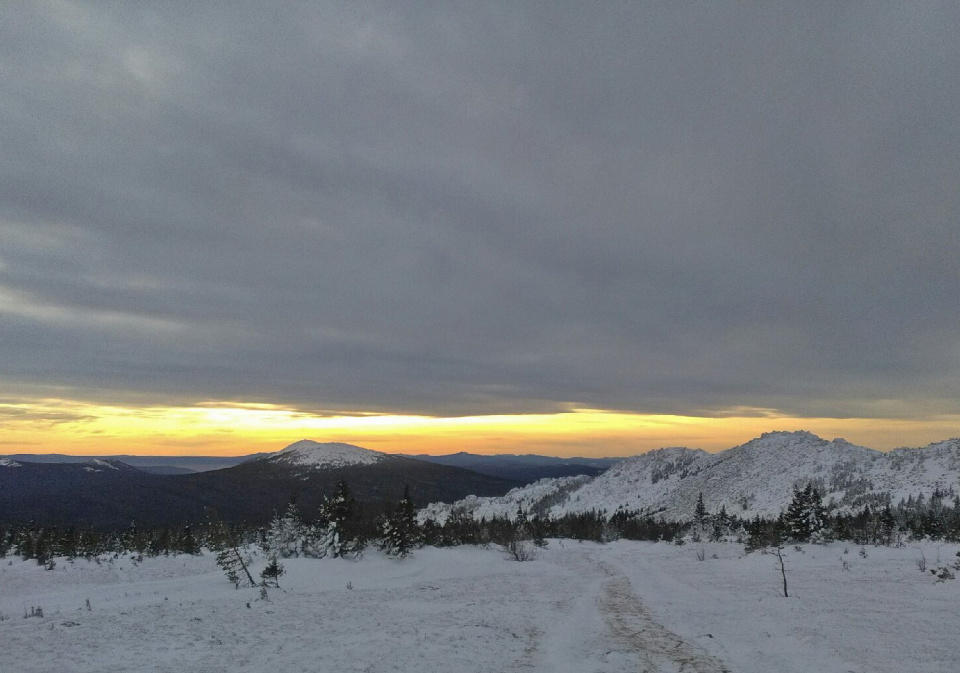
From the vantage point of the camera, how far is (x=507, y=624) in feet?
57.0

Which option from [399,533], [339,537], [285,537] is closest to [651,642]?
[399,533]

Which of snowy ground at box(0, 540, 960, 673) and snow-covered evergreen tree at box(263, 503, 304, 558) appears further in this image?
snow-covered evergreen tree at box(263, 503, 304, 558)

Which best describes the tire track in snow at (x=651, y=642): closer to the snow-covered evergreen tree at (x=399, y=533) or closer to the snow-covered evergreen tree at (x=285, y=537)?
the snow-covered evergreen tree at (x=399, y=533)

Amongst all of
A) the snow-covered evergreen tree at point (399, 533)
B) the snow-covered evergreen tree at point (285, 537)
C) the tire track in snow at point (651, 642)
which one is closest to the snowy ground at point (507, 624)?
the tire track in snow at point (651, 642)

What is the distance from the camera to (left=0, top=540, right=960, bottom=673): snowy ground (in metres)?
12.8

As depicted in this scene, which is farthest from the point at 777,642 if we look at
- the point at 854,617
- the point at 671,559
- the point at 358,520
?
the point at 358,520

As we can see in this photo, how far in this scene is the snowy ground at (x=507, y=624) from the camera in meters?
12.8

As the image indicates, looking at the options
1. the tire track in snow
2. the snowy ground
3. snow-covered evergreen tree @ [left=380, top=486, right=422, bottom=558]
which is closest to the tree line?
snow-covered evergreen tree @ [left=380, top=486, right=422, bottom=558]

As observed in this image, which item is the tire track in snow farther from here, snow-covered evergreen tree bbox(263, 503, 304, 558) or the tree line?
snow-covered evergreen tree bbox(263, 503, 304, 558)

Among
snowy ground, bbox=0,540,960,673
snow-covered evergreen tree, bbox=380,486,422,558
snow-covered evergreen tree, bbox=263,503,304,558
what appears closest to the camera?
snowy ground, bbox=0,540,960,673

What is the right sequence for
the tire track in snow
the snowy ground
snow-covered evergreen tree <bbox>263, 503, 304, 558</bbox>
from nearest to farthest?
the tire track in snow
the snowy ground
snow-covered evergreen tree <bbox>263, 503, 304, 558</bbox>

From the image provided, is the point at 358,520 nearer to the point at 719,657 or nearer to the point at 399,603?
the point at 399,603

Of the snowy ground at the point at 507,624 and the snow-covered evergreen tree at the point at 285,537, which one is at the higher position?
the snowy ground at the point at 507,624

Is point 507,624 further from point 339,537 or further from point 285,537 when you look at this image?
point 285,537
